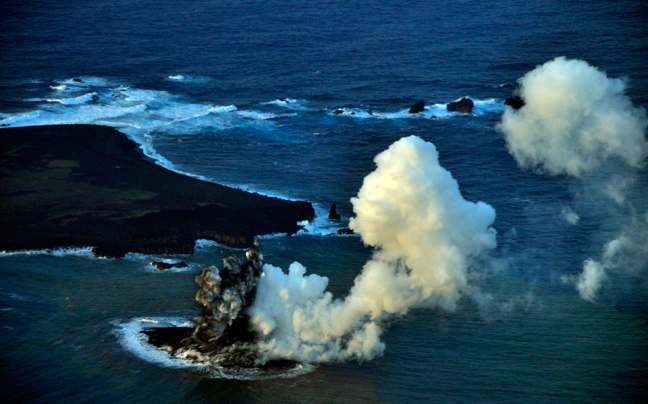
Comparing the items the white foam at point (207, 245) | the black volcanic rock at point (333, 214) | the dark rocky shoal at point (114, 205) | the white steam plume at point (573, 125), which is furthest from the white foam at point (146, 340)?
the white steam plume at point (573, 125)

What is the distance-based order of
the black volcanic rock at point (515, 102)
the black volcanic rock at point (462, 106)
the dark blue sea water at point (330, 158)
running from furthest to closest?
the black volcanic rock at point (462, 106) → the black volcanic rock at point (515, 102) → the dark blue sea water at point (330, 158)

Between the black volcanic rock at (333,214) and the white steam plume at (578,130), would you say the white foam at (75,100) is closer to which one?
the black volcanic rock at (333,214)

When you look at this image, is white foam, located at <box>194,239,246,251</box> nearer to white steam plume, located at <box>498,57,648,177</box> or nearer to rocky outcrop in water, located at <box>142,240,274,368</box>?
rocky outcrop in water, located at <box>142,240,274,368</box>

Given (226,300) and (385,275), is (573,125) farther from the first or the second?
(226,300)

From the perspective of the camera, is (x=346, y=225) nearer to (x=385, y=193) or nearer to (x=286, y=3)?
(x=385, y=193)

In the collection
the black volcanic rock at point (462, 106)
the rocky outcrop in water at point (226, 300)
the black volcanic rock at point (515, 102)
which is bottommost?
the rocky outcrop in water at point (226, 300)

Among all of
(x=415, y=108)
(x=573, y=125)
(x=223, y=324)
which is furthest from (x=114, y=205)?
(x=573, y=125)

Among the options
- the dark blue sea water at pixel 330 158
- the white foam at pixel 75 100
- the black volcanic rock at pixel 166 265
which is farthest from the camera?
the white foam at pixel 75 100
